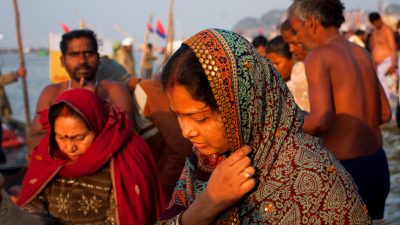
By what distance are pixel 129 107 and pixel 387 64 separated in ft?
29.3

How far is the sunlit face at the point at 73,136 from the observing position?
3.06 meters

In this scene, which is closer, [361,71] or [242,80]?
[242,80]

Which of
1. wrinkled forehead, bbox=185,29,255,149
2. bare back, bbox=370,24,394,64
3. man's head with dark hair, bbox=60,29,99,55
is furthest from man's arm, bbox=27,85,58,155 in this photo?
bare back, bbox=370,24,394,64

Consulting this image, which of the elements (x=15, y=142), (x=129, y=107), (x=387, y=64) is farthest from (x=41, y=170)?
(x=387, y=64)

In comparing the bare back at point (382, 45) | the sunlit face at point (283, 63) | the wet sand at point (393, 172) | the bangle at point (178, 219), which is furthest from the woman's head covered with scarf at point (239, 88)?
the bare back at point (382, 45)

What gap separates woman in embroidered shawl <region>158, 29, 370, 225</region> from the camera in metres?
1.74

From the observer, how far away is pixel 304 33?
357cm

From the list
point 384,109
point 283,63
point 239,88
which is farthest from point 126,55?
point 239,88

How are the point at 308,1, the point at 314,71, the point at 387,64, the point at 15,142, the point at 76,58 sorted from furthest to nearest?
the point at 387,64
the point at 15,142
the point at 76,58
the point at 308,1
the point at 314,71

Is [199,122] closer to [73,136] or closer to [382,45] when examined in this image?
[73,136]

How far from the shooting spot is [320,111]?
3.17 metres

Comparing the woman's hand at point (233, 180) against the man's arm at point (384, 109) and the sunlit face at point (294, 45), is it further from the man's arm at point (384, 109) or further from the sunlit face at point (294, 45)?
the sunlit face at point (294, 45)

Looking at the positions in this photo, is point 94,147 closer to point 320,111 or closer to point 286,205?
point 320,111

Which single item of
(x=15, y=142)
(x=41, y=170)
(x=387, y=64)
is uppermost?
(x=41, y=170)
